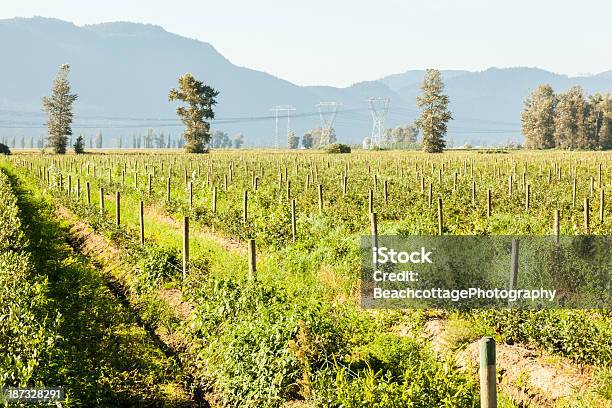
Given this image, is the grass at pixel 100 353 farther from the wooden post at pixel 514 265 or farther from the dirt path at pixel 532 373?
the wooden post at pixel 514 265

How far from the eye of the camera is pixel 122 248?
17.6 m

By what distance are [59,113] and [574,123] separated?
83.2m

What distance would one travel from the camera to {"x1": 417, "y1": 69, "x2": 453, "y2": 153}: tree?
91.9m

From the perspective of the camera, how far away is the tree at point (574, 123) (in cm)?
10471

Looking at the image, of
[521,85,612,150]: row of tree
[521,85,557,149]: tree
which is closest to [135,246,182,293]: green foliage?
[521,85,612,150]: row of tree

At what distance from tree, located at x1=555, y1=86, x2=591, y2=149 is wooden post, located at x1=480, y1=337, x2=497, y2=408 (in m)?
106

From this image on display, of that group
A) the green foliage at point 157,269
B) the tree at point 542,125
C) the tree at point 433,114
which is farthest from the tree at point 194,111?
the green foliage at point 157,269

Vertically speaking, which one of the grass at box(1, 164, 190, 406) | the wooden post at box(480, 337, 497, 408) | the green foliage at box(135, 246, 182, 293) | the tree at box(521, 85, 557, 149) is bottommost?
the grass at box(1, 164, 190, 406)

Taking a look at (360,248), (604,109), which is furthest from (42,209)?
(604,109)

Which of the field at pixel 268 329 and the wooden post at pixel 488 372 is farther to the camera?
the field at pixel 268 329

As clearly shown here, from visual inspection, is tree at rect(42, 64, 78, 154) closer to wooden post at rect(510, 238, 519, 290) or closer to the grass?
the grass

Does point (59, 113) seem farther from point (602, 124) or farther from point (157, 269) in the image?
point (157, 269)

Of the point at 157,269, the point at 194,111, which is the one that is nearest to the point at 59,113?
the point at 194,111

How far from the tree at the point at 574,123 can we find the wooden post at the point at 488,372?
10602 centimetres
